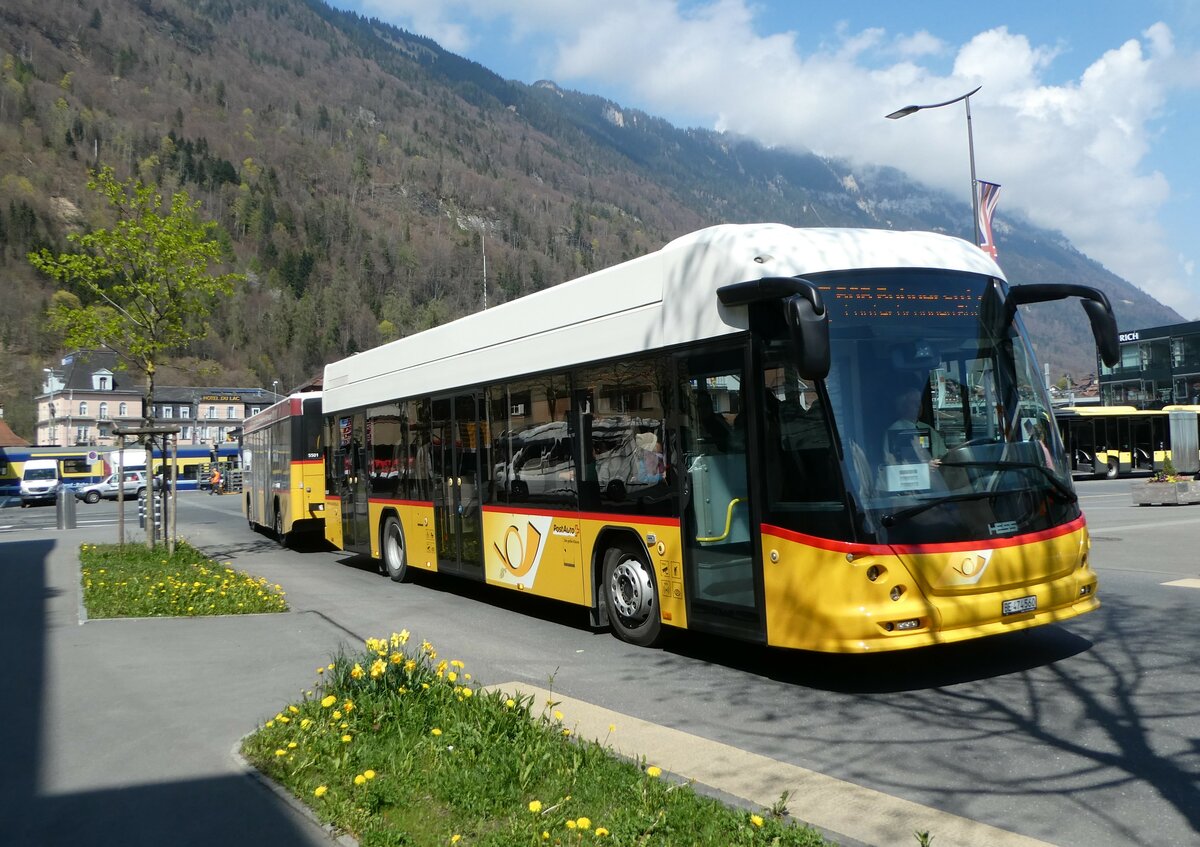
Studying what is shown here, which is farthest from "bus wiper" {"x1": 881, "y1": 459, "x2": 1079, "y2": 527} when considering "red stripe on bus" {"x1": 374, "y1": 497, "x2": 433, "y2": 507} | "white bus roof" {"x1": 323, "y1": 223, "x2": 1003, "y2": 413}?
"red stripe on bus" {"x1": 374, "y1": 497, "x2": 433, "y2": 507}

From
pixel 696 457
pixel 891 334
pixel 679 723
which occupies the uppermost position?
pixel 891 334

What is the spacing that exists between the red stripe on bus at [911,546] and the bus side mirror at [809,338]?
1115 millimetres

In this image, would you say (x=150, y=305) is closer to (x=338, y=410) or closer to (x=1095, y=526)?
(x=338, y=410)

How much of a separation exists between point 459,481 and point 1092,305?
719 cm

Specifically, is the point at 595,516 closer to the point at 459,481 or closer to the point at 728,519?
the point at 728,519

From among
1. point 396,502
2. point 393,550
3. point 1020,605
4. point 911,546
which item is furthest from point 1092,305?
point 393,550

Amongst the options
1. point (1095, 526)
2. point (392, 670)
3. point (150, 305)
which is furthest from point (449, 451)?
point (1095, 526)

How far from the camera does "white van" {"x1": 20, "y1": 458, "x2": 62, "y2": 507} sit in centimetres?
5672

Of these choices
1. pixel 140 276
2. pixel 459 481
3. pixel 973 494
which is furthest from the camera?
pixel 140 276

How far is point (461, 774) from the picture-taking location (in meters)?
5.01

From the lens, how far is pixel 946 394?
704 centimetres

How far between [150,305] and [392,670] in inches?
510

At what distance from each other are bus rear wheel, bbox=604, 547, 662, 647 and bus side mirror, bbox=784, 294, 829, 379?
9.27 feet

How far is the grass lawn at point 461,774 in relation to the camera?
430 centimetres
